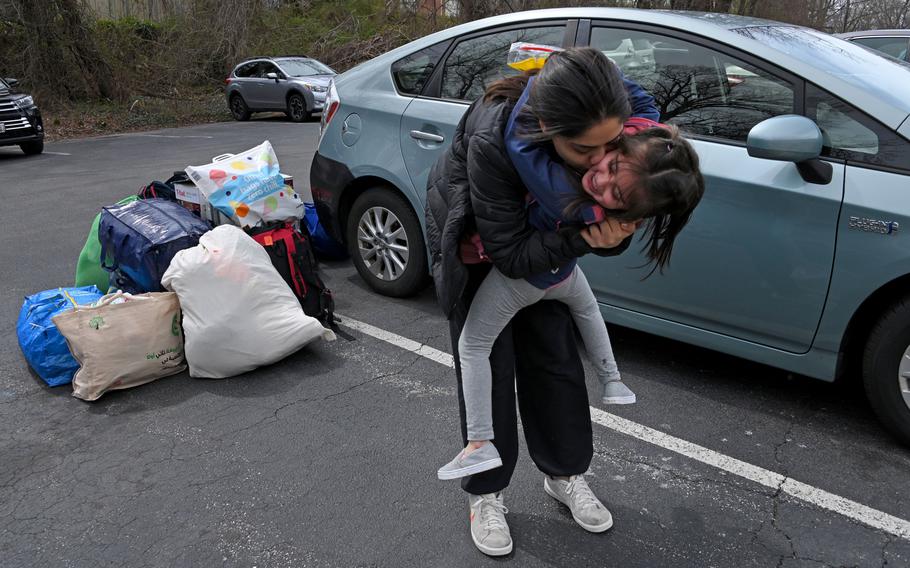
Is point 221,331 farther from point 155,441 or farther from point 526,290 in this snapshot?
point 526,290

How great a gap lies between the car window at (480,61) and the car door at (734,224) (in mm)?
647

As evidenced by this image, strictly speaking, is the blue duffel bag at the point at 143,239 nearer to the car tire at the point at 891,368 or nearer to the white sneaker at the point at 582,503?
the white sneaker at the point at 582,503

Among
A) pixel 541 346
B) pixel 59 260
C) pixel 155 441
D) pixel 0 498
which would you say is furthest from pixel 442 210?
pixel 59 260

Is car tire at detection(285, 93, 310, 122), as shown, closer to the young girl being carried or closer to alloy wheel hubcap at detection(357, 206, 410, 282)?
alloy wheel hubcap at detection(357, 206, 410, 282)

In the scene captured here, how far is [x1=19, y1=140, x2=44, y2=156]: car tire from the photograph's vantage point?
40.9 ft

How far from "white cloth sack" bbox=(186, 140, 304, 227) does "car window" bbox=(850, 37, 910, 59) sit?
22.7 feet

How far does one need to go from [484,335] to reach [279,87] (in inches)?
664

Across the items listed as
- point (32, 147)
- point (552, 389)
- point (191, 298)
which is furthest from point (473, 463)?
point (32, 147)

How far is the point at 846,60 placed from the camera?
3.40m

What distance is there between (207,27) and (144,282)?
22690 millimetres

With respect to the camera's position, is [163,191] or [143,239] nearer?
[143,239]

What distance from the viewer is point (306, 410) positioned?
3.45 meters

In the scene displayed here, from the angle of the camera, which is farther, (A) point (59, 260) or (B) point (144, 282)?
(A) point (59, 260)

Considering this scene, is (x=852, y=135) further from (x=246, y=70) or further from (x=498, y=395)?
(x=246, y=70)
